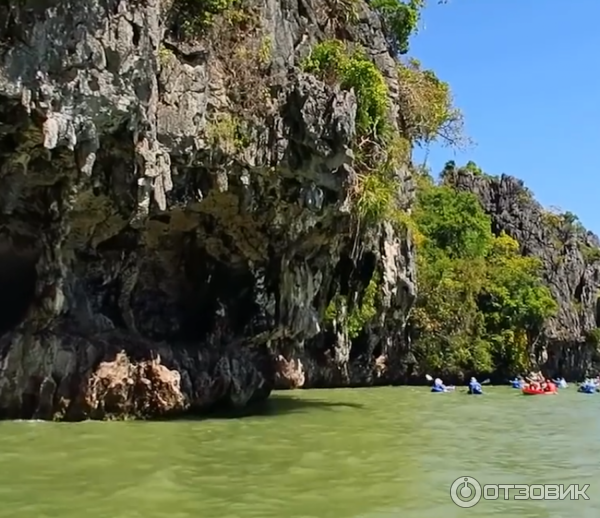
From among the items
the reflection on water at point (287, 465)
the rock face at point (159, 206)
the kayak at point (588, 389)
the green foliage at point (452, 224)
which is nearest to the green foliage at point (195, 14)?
the rock face at point (159, 206)

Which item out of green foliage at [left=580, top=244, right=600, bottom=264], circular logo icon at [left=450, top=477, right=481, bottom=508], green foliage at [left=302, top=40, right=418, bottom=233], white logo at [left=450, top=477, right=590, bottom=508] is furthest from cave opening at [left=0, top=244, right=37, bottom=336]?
green foliage at [left=580, top=244, right=600, bottom=264]

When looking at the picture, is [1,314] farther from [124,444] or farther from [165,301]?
[124,444]

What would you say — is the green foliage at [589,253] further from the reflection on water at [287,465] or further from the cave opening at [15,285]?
the cave opening at [15,285]

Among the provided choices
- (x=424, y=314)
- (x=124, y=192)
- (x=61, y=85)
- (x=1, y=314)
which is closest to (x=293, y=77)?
(x=124, y=192)

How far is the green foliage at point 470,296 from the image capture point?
33562 millimetres

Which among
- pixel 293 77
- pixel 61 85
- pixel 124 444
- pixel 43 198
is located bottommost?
pixel 124 444

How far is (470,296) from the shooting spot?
3516 cm

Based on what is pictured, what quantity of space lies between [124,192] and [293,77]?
4.16 meters

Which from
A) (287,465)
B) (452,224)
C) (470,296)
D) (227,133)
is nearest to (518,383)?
(470,296)

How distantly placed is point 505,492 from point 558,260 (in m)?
35.2

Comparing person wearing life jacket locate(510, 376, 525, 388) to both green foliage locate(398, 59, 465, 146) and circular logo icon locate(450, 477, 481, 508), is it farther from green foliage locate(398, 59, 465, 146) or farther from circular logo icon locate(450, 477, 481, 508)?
circular logo icon locate(450, 477, 481, 508)

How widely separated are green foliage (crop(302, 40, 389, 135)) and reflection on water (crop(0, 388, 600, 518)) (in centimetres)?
604

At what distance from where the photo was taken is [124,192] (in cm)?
1336

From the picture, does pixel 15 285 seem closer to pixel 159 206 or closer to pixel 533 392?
pixel 159 206
